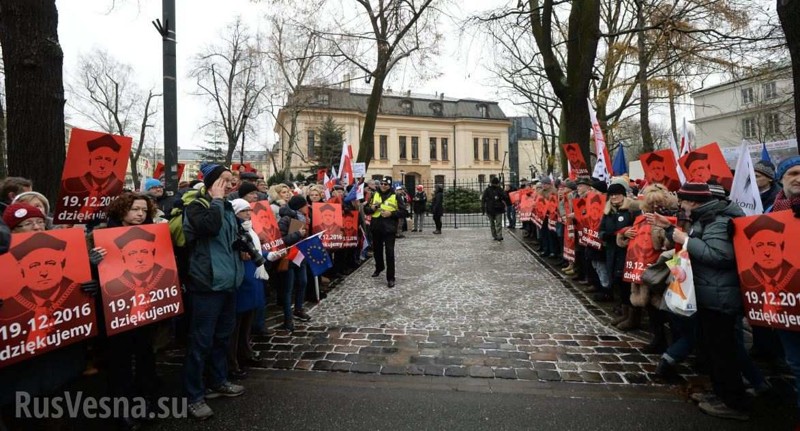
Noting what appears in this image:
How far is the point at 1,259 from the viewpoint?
2.79 metres

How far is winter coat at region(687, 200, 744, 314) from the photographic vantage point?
3338 mm

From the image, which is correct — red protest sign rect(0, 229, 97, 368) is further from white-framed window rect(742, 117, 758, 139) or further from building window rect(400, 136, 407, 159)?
building window rect(400, 136, 407, 159)

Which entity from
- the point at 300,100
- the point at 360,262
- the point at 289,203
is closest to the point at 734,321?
the point at 289,203

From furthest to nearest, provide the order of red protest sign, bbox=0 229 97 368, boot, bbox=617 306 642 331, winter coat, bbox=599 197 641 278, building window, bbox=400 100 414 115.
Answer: building window, bbox=400 100 414 115, winter coat, bbox=599 197 641 278, boot, bbox=617 306 642 331, red protest sign, bbox=0 229 97 368

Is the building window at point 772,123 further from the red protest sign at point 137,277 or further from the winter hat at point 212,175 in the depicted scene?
the red protest sign at point 137,277

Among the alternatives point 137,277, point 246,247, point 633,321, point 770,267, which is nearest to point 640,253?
point 633,321

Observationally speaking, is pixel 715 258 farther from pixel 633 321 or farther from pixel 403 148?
pixel 403 148

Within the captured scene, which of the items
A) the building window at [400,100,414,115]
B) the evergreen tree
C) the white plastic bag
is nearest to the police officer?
the white plastic bag

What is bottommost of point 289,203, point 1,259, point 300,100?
point 1,259

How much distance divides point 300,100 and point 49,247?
1122 inches

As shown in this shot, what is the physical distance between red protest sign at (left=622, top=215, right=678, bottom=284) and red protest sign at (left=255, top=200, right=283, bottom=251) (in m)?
4.10

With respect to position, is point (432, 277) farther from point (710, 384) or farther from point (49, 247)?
point (49, 247)

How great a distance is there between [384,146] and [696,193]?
51.6 m

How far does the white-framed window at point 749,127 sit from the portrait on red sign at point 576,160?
109ft
